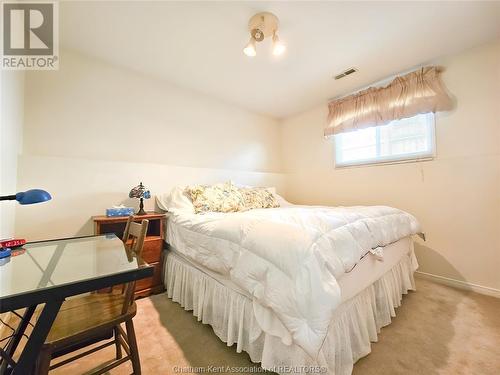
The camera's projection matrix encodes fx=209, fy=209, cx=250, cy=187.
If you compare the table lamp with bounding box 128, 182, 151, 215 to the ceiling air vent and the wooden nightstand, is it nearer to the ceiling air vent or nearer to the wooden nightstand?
the wooden nightstand

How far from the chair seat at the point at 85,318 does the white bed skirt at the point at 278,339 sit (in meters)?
Answer: 0.57

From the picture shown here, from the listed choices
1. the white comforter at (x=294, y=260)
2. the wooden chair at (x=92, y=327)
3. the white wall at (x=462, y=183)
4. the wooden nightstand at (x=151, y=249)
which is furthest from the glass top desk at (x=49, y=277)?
the white wall at (x=462, y=183)

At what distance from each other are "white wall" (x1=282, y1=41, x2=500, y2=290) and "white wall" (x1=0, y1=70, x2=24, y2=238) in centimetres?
358

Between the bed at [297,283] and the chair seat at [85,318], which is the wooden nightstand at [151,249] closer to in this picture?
the bed at [297,283]

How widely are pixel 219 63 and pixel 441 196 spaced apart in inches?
111

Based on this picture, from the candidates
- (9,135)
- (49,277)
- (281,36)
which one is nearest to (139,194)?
(9,135)

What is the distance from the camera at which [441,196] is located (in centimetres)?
226

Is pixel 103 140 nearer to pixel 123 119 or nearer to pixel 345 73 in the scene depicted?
pixel 123 119

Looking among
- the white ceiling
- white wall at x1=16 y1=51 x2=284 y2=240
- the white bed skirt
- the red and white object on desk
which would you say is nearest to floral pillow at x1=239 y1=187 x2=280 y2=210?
white wall at x1=16 y1=51 x2=284 y2=240

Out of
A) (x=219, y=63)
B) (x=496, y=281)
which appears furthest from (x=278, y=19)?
(x=496, y=281)

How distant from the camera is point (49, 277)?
0.75 metres

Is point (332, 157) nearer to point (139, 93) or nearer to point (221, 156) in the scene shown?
point (221, 156)

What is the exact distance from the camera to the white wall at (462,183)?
78.5 inches

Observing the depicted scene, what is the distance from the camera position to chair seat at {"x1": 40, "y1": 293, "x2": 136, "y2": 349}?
2.87 feet
